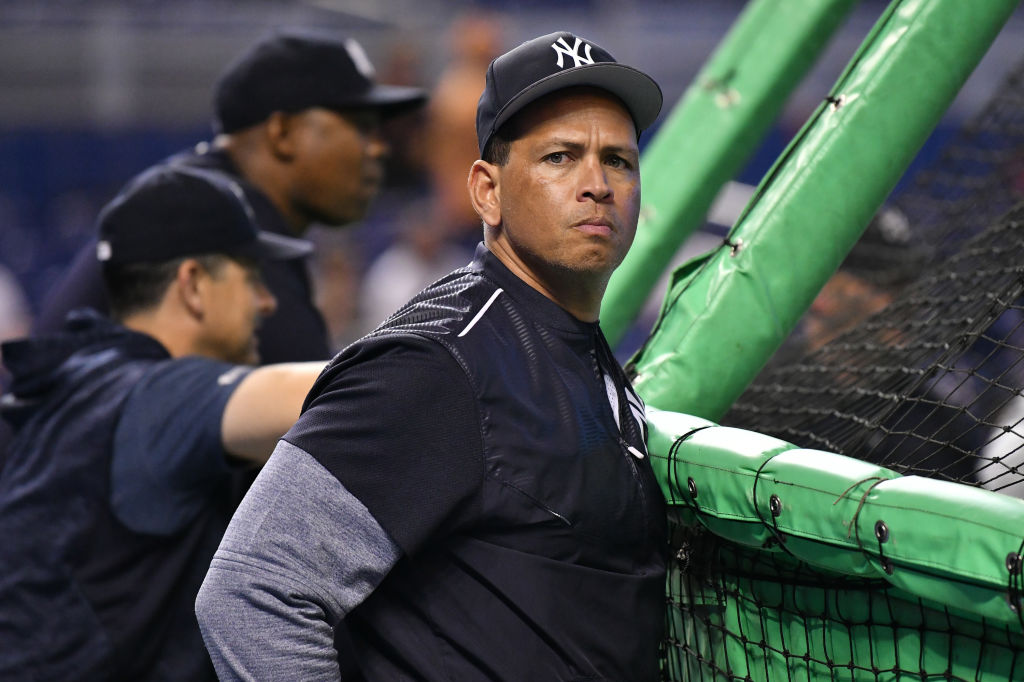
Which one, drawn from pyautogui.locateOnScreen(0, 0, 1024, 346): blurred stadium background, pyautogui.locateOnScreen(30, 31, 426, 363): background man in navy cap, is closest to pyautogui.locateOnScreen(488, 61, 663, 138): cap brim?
pyautogui.locateOnScreen(30, 31, 426, 363): background man in navy cap

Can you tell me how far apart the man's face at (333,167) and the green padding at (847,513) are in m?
1.81

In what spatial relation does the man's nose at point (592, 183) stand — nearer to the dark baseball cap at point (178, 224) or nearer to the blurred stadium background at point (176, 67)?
the dark baseball cap at point (178, 224)

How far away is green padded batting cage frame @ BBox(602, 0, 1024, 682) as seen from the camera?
126 cm

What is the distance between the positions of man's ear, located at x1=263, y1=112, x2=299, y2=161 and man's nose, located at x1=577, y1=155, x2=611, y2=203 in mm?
1864

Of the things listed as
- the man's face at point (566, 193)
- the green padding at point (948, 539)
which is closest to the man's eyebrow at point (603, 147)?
the man's face at point (566, 193)

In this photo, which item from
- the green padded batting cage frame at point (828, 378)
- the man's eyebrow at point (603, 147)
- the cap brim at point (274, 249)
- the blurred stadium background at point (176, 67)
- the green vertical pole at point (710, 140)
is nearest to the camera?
the green padded batting cage frame at point (828, 378)

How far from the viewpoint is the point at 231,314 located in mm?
2506

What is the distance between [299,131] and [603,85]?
1.85 meters

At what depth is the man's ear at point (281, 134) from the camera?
10.6 ft

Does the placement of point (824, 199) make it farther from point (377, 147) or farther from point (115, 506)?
point (377, 147)

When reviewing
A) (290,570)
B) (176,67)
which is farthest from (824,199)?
(176,67)

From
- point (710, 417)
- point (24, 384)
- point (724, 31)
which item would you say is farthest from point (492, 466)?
point (724, 31)

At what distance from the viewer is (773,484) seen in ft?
4.62

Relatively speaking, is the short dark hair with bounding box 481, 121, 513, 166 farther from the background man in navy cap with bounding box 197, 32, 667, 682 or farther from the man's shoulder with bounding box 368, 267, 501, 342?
the man's shoulder with bounding box 368, 267, 501, 342
